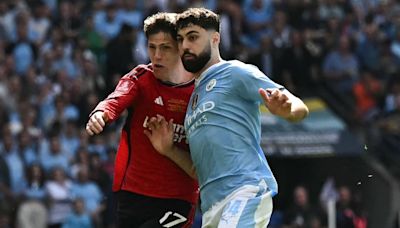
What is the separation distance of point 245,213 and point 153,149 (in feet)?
3.95

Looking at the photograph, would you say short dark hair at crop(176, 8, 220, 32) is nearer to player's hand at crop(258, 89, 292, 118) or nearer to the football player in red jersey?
the football player in red jersey

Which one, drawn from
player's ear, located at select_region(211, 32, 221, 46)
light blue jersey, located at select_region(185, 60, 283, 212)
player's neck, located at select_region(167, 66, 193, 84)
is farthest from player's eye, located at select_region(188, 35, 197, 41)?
player's neck, located at select_region(167, 66, 193, 84)

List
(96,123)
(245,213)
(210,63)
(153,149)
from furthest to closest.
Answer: (153,149), (210,63), (96,123), (245,213)

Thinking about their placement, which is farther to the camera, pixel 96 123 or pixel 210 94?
pixel 210 94

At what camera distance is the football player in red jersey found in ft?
28.5

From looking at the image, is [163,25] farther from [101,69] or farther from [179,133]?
[101,69]

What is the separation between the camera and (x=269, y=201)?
7.98m

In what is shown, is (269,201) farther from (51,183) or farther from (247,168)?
(51,183)

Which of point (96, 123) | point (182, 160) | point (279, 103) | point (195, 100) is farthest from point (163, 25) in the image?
point (279, 103)

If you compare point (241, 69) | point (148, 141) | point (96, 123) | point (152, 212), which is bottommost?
point (152, 212)

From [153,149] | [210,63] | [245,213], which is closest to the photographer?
[245,213]

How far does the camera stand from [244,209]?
7.84 metres

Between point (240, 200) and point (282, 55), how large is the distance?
1354cm

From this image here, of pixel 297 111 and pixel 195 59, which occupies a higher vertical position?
pixel 195 59
